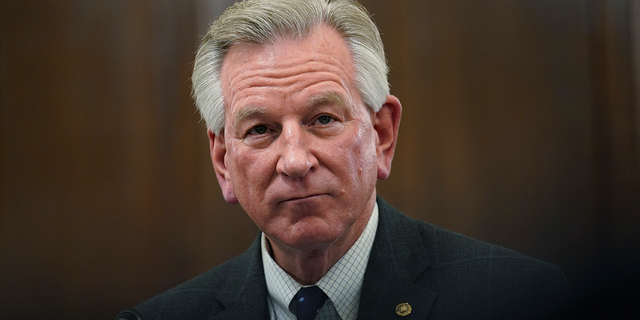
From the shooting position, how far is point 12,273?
255 cm

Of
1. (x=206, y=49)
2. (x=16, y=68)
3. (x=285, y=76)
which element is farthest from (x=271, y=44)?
(x=16, y=68)

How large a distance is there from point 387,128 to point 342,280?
515 millimetres

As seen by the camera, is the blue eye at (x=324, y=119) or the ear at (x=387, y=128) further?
the ear at (x=387, y=128)

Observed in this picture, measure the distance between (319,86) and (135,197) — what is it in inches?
63.3

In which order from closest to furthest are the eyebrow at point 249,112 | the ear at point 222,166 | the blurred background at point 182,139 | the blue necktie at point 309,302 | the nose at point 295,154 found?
the nose at point 295,154 < the eyebrow at point 249,112 < the blue necktie at point 309,302 < the ear at point 222,166 < the blurred background at point 182,139

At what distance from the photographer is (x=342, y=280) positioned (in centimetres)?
160

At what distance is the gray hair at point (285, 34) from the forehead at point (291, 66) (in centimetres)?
3

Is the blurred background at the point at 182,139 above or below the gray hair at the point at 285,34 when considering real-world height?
below

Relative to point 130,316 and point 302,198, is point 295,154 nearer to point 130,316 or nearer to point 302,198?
point 302,198

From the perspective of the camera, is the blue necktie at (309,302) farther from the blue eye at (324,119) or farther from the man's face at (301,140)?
the blue eye at (324,119)

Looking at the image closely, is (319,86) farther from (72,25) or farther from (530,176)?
(72,25)

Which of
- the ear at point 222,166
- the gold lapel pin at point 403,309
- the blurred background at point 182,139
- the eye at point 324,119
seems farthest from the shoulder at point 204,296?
the blurred background at point 182,139

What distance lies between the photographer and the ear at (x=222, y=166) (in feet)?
5.51

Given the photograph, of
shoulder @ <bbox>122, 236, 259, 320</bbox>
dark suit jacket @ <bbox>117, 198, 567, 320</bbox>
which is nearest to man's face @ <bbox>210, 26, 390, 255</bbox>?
dark suit jacket @ <bbox>117, 198, 567, 320</bbox>
